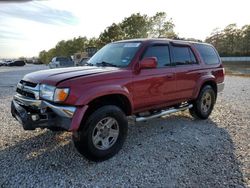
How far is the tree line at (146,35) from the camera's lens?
43844mm

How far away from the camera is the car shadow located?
3.31 metres

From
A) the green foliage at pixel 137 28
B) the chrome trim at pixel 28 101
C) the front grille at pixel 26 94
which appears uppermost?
the green foliage at pixel 137 28

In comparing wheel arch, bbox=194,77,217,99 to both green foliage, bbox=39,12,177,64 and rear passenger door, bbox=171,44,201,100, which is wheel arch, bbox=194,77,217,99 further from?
green foliage, bbox=39,12,177,64

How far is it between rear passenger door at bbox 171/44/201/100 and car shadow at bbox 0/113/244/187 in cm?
93

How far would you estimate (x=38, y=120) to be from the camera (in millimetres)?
3590

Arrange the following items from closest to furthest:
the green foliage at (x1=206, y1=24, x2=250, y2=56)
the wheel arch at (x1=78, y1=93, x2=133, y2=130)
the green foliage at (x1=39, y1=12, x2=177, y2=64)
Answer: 1. the wheel arch at (x1=78, y1=93, x2=133, y2=130)
2. the green foliage at (x1=39, y1=12, x2=177, y2=64)
3. the green foliage at (x1=206, y1=24, x2=250, y2=56)

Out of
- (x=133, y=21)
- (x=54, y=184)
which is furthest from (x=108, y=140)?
(x=133, y=21)

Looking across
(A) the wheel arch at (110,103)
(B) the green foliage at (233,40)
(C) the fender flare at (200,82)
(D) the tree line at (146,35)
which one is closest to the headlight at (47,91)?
(A) the wheel arch at (110,103)

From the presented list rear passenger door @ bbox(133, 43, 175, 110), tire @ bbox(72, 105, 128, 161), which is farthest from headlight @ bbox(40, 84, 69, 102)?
rear passenger door @ bbox(133, 43, 175, 110)

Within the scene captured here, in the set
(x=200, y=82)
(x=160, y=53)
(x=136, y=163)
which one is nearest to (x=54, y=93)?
(x=136, y=163)

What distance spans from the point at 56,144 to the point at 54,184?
54.8 inches

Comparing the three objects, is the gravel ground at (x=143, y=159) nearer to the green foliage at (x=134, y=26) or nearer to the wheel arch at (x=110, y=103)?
the wheel arch at (x=110, y=103)

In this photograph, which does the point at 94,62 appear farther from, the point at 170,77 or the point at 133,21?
the point at 133,21

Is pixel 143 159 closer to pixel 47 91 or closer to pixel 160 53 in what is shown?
pixel 47 91
